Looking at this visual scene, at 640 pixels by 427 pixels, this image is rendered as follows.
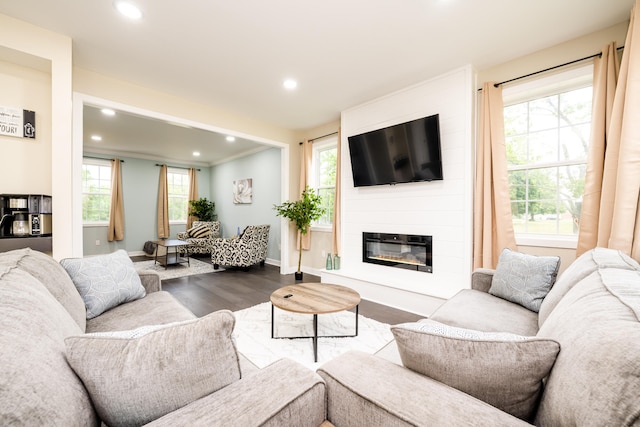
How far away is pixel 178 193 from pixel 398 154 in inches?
264

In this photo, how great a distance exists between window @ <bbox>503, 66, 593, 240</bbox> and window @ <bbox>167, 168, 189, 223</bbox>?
304 inches

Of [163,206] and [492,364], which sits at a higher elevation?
[163,206]

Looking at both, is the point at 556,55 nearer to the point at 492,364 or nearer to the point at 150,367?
the point at 492,364

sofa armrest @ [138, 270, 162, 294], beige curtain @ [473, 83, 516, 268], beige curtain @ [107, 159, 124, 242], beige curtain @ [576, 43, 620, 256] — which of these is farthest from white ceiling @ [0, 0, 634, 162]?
beige curtain @ [107, 159, 124, 242]

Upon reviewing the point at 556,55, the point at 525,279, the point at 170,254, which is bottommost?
the point at 170,254

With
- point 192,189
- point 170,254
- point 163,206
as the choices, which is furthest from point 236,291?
point 192,189

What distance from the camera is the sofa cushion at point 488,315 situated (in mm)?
1562

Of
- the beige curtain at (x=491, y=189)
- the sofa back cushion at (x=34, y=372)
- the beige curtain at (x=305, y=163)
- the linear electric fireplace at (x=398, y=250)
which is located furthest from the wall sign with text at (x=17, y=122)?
the beige curtain at (x=491, y=189)

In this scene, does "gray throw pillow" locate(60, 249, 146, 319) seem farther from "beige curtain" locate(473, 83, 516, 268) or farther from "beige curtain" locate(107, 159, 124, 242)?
"beige curtain" locate(107, 159, 124, 242)

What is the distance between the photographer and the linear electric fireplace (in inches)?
126

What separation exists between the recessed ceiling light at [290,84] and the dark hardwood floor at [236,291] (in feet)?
8.69

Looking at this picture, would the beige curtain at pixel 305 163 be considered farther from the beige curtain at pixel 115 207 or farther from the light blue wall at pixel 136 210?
the beige curtain at pixel 115 207

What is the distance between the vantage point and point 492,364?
2.40 ft

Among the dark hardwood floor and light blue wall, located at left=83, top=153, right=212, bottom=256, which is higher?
light blue wall, located at left=83, top=153, right=212, bottom=256
